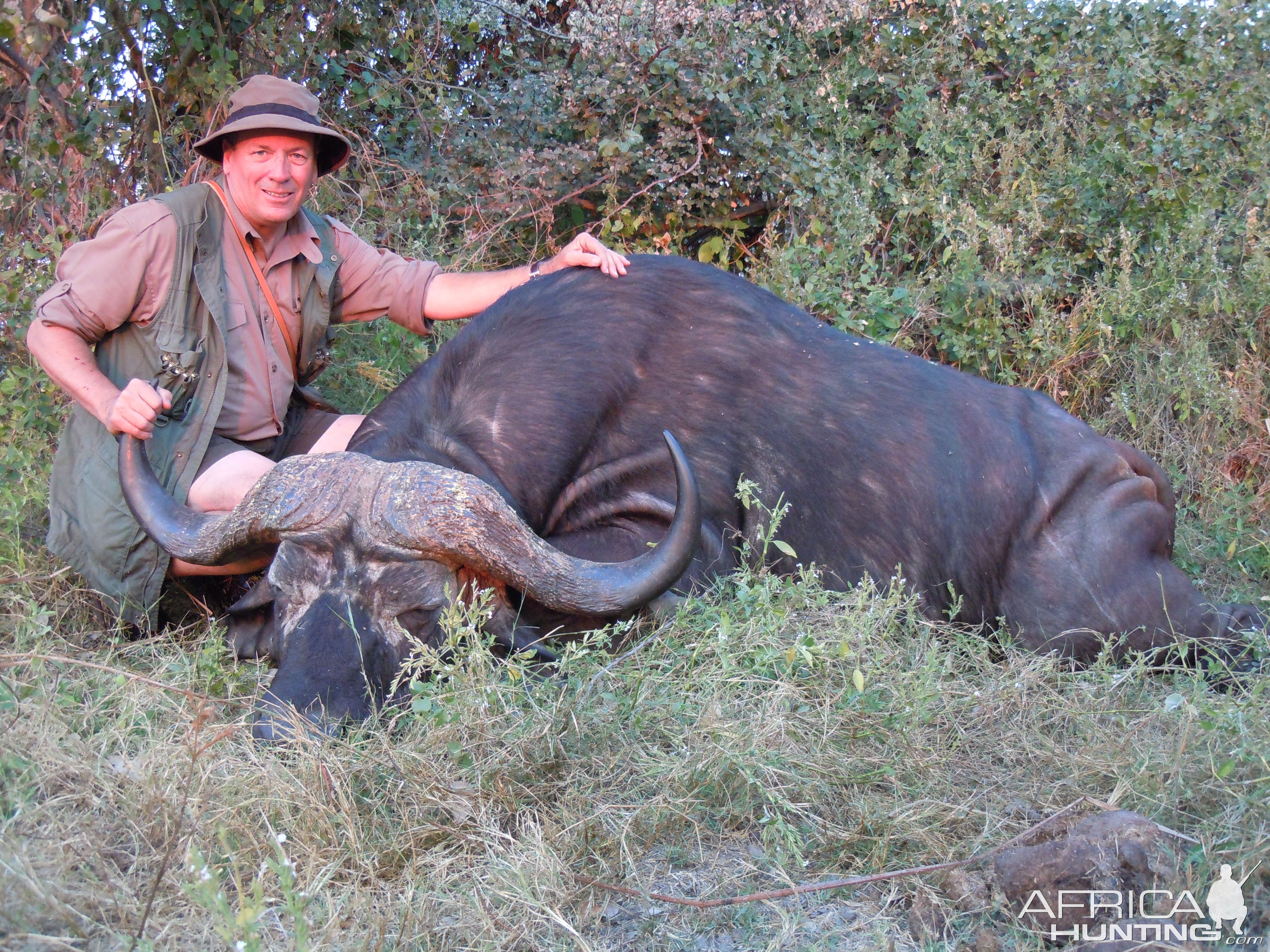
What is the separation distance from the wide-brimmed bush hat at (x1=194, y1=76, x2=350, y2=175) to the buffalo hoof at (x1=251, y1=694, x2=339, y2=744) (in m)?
2.07

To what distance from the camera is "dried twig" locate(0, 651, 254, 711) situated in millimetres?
2879

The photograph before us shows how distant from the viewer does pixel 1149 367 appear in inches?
204

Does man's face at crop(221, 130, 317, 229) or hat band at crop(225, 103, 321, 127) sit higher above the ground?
hat band at crop(225, 103, 321, 127)

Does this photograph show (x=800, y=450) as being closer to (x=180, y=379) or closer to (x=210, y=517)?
(x=210, y=517)

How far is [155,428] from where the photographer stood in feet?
12.5

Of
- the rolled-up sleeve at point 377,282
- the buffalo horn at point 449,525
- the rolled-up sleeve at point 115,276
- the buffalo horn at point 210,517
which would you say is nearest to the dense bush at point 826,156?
the rolled-up sleeve at point 377,282

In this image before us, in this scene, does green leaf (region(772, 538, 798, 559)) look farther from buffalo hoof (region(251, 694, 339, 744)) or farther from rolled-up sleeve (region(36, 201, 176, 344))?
rolled-up sleeve (region(36, 201, 176, 344))

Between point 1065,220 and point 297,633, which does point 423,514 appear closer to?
point 297,633

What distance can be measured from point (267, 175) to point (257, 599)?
5.00ft

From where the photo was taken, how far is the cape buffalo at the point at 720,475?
128 inches

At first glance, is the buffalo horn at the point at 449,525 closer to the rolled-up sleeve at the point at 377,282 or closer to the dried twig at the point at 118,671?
the dried twig at the point at 118,671

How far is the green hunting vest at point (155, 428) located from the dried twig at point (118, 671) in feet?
1.77

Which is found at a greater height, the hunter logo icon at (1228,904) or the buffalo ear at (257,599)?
the buffalo ear at (257,599)

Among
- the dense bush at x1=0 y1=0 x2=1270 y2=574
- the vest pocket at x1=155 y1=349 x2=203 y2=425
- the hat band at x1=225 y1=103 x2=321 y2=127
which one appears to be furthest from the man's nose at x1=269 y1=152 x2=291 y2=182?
the dense bush at x1=0 y1=0 x2=1270 y2=574
